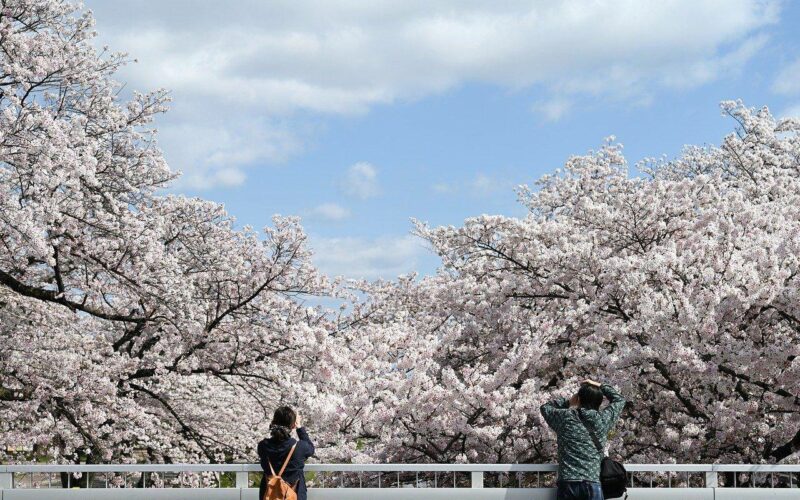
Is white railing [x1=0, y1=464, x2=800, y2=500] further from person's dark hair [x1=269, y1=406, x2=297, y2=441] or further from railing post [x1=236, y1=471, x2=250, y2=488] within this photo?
person's dark hair [x1=269, y1=406, x2=297, y2=441]

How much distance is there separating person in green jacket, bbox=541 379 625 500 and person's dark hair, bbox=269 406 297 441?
2224 mm

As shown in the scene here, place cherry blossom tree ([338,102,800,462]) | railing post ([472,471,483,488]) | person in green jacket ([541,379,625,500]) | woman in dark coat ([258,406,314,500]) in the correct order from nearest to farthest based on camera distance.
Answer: person in green jacket ([541,379,625,500]) < woman in dark coat ([258,406,314,500]) < railing post ([472,471,483,488]) < cherry blossom tree ([338,102,800,462])

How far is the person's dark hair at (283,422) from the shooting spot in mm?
7879

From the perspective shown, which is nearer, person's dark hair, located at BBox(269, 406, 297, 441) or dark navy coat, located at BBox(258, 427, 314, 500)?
person's dark hair, located at BBox(269, 406, 297, 441)

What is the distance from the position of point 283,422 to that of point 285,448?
0.85ft

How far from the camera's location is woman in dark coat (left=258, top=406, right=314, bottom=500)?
790 cm

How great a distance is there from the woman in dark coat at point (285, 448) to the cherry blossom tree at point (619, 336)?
207 inches

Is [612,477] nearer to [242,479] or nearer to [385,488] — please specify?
[385,488]

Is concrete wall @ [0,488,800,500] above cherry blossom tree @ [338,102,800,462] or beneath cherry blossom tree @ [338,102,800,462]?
beneath

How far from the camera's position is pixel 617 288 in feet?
45.8

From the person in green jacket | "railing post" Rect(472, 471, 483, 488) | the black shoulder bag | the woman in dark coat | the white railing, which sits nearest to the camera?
the person in green jacket

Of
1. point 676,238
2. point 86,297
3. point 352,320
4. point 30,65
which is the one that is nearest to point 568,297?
point 676,238

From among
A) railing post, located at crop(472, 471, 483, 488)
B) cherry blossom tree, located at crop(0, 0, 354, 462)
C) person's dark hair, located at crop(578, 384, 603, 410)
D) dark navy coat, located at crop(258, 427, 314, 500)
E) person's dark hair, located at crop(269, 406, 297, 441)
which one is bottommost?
railing post, located at crop(472, 471, 483, 488)

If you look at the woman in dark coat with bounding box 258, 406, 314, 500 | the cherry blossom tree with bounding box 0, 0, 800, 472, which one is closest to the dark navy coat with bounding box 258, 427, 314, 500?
the woman in dark coat with bounding box 258, 406, 314, 500
